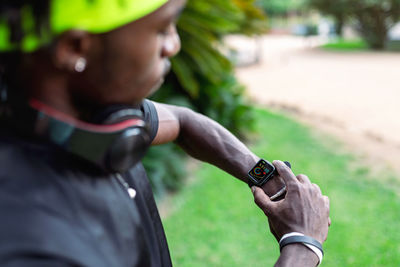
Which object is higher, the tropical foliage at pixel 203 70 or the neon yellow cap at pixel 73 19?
the neon yellow cap at pixel 73 19

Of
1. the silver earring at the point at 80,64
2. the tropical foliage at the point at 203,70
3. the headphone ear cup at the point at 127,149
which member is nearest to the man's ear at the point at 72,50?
the silver earring at the point at 80,64

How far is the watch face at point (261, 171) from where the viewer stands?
169cm

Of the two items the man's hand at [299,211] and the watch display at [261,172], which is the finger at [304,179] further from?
the watch display at [261,172]

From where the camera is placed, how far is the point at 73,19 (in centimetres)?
100

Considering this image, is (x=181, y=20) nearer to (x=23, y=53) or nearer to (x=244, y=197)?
(x=244, y=197)

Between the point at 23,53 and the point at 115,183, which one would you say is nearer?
the point at 23,53

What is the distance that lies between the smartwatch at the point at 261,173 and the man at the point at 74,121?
0.56 meters

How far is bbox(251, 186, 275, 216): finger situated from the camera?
4.98 feet

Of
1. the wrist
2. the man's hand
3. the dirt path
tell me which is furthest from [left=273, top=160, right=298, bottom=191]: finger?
the dirt path

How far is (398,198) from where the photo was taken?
5.89 meters

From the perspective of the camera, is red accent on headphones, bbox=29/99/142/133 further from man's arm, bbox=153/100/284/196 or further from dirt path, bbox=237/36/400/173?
dirt path, bbox=237/36/400/173

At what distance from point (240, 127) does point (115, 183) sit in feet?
22.9

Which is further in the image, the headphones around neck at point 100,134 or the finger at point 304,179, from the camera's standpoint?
the finger at point 304,179

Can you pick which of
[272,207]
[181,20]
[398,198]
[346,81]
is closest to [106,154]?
[272,207]
